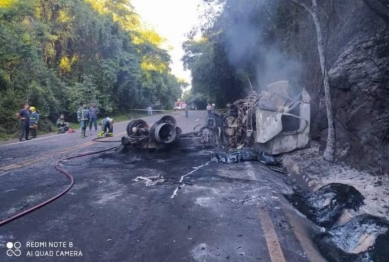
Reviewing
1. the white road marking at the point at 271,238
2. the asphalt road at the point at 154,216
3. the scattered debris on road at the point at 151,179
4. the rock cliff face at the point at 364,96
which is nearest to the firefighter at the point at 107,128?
the asphalt road at the point at 154,216

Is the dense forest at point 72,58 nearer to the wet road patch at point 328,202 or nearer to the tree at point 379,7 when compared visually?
the wet road patch at point 328,202

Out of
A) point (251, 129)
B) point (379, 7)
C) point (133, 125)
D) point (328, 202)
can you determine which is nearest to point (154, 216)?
point (328, 202)

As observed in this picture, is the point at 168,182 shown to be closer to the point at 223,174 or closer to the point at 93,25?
the point at 223,174

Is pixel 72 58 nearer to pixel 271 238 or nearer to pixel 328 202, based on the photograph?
pixel 328 202

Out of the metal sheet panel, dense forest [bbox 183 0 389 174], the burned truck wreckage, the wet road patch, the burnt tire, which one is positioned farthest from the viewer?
the burnt tire

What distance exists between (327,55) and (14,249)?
8.57m

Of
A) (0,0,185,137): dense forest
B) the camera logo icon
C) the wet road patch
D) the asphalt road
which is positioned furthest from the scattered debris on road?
(0,0,185,137): dense forest

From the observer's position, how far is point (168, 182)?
20.1ft

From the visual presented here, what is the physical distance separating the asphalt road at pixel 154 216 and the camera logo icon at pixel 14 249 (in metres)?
0.02

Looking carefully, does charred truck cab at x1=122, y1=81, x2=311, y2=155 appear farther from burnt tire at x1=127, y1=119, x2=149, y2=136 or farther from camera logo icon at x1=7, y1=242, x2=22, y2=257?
camera logo icon at x1=7, y1=242, x2=22, y2=257

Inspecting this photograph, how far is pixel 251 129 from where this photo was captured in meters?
9.87

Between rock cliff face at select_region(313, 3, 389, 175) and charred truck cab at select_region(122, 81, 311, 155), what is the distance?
1365 millimetres

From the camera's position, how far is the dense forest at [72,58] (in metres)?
17.1

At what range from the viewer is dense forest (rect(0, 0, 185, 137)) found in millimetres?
17109
